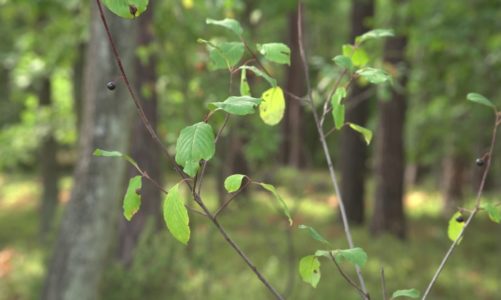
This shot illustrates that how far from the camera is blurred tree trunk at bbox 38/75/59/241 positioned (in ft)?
39.9

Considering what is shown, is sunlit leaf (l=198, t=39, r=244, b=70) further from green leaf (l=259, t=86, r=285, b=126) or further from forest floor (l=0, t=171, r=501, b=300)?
forest floor (l=0, t=171, r=501, b=300)

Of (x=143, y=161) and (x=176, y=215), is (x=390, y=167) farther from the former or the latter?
→ (x=176, y=215)

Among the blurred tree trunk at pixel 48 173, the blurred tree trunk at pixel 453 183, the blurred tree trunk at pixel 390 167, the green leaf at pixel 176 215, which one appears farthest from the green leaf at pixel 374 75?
the blurred tree trunk at pixel 453 183

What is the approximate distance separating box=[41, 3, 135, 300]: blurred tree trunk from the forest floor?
112cm

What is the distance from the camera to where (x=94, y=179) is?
13.7 feet

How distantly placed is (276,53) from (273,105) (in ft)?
0.53

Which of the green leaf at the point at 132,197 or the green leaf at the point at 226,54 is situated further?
the green leaf at the point at 226,54

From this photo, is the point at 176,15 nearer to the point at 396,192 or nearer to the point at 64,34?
the point at 64,34

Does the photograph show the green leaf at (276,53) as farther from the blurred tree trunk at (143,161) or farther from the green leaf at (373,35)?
A: the blurred tree trunk at (143,161)

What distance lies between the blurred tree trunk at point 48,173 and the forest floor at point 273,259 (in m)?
0.73

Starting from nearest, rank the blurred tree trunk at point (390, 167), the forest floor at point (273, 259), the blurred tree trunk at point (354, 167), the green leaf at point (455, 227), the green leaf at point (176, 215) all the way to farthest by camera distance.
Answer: the green leaf at point (176, 215) → the green leaf at point (455, 227) → the forest floor at point (273, 259) → the blurred tree trunk at point (390, 167) → the blurred tree trunk at point (354, 167)

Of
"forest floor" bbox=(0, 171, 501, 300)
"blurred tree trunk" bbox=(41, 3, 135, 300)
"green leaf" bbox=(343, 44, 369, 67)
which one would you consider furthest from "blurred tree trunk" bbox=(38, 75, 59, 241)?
"green leaf" bbox=(343, 44, 369, 67)

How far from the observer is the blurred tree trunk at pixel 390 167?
423 inches

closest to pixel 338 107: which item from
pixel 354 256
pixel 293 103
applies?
pixel 354 256
